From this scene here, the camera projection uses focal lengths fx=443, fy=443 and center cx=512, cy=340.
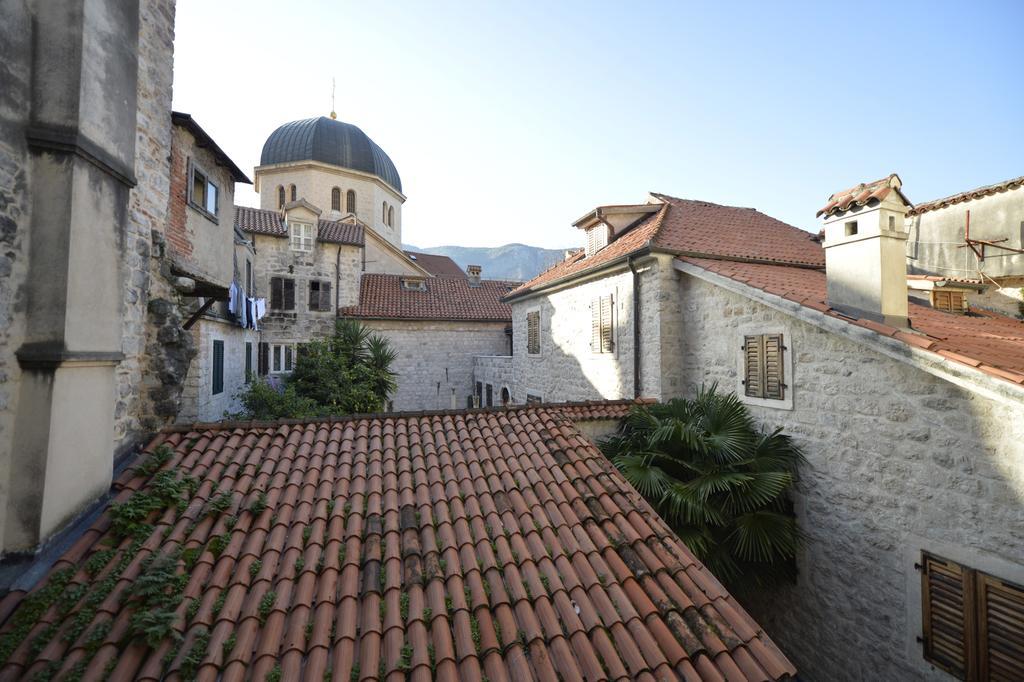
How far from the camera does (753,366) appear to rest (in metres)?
7.68

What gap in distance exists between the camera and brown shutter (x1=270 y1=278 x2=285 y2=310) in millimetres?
19281

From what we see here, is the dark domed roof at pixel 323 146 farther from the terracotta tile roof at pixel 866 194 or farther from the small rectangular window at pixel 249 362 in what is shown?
the terracotta tile roof at pixel 866 194

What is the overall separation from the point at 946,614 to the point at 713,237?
8.02m

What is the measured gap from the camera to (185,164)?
27.6ft

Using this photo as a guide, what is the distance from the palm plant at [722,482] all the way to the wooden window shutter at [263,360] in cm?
1613

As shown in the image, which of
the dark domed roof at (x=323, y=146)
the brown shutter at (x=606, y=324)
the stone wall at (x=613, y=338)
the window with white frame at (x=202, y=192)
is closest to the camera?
the window with white frame at (x=202, y=192)

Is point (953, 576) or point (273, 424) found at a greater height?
point (273, 424)

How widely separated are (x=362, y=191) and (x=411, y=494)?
28975mm

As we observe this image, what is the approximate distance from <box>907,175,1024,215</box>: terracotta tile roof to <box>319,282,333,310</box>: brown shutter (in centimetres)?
2015

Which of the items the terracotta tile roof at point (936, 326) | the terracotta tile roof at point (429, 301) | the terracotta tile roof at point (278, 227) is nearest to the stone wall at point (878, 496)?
the terracotta tile roof at point (936, 326)

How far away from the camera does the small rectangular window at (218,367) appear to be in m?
12.3

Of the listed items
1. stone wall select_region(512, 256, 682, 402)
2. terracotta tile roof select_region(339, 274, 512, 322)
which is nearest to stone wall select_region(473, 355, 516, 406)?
stone wall select_region(512, 256, 682, 402)

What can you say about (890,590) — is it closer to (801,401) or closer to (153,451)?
(801,401)

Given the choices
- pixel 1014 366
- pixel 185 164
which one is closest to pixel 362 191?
pixel 185 164
